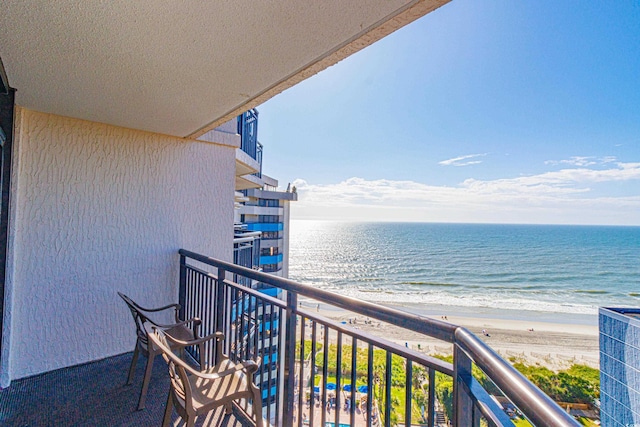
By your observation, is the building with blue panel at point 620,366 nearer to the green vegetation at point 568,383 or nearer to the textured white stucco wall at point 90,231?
the textured white stucco wall at point 90,231

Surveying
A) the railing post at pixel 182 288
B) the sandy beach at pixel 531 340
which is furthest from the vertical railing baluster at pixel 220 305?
the sandy beach at pixel 531 340

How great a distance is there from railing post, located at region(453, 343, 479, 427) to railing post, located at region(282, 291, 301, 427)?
911mm

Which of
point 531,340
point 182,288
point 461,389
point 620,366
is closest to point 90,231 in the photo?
point 182,288

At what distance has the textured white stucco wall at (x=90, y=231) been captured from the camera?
8.16 feet

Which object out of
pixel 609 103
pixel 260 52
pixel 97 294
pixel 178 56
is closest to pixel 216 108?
pixel 178 56

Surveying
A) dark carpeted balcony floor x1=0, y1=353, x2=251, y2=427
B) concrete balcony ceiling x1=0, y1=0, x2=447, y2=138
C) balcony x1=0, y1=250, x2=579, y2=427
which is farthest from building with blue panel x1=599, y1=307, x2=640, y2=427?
concrete balcony ceiling x1=0, y1=0, x2=447, y2=138

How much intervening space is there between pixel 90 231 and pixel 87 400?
4.78ft

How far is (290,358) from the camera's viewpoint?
5.32 ft

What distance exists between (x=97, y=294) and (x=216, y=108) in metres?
2.17

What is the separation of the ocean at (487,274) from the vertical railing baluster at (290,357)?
39.0 ft

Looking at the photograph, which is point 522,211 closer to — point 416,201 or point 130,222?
point 416,201

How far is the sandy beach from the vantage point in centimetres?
1305

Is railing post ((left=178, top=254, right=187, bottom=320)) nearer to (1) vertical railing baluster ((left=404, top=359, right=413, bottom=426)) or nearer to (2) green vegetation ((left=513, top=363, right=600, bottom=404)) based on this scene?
(1) vertical railing baluster ((left=404, top=359, right=413, bottom=426))

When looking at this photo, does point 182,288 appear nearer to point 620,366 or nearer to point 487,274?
point 620,366
